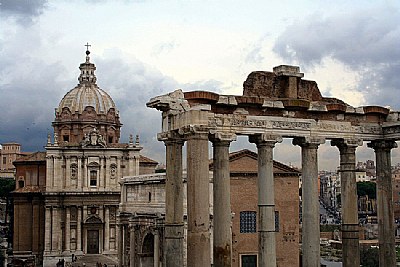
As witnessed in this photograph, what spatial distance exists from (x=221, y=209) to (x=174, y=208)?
1258mm

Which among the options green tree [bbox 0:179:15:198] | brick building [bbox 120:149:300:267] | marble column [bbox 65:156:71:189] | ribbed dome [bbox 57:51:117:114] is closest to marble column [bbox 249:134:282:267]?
brick building [bbox 120:149:300:267]

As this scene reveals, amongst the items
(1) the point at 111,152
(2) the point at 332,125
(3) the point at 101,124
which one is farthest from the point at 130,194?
(2) the point at 332,125

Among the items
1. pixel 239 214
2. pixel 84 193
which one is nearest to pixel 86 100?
pixel 84 193

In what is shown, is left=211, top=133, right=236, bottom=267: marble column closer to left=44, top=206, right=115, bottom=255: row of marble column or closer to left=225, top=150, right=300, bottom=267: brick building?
left=225, top=150, right=300, bottom=267: brick building

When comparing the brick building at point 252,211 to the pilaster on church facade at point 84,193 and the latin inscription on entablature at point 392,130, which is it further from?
the latin inscription on entablature at point 392,130

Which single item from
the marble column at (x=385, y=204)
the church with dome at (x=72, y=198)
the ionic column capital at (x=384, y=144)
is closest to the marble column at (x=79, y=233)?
the church with dome at (x=72, y=198)

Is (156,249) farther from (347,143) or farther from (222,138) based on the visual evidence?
(222,138)

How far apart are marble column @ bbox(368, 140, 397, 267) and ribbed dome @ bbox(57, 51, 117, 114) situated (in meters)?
39.7

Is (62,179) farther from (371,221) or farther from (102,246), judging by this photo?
(371,221)

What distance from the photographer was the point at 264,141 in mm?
17328

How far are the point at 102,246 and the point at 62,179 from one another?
21.4 ft

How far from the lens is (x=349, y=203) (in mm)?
18812

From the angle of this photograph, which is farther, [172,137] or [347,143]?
[347,143]

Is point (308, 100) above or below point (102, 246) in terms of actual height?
above
